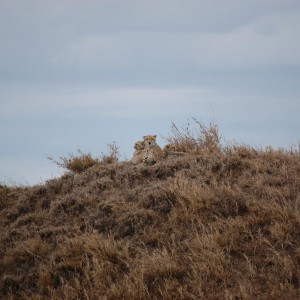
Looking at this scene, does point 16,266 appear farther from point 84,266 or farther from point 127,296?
point 127,296

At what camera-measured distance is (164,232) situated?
24.1ft

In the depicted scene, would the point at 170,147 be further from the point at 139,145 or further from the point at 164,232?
the point at 164,232

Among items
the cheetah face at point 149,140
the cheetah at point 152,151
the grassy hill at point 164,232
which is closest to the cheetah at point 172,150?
the cheetah at point 152,151

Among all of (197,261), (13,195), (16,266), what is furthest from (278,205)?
(13,195)

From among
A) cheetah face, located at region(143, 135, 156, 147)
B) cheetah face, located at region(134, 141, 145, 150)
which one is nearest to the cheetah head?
cheetah face, located at region(143, 135, 156, 147)

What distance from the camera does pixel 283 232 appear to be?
6527 millimetres

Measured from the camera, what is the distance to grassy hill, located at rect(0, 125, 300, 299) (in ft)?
19.6

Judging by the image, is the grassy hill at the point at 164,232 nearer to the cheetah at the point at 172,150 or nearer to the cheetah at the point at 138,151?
the cheetah at the point at 138,151

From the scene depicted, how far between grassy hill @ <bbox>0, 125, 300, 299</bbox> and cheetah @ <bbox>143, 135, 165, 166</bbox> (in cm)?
57

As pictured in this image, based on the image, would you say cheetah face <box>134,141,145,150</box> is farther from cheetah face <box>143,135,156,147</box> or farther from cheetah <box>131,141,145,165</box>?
cheetah face <box>143,135,156,147</box>

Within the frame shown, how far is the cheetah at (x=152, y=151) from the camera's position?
10961 millimetres

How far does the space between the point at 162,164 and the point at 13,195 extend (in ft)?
13.3

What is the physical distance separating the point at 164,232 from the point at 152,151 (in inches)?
163

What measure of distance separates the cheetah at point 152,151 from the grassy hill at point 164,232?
57 centimetres
